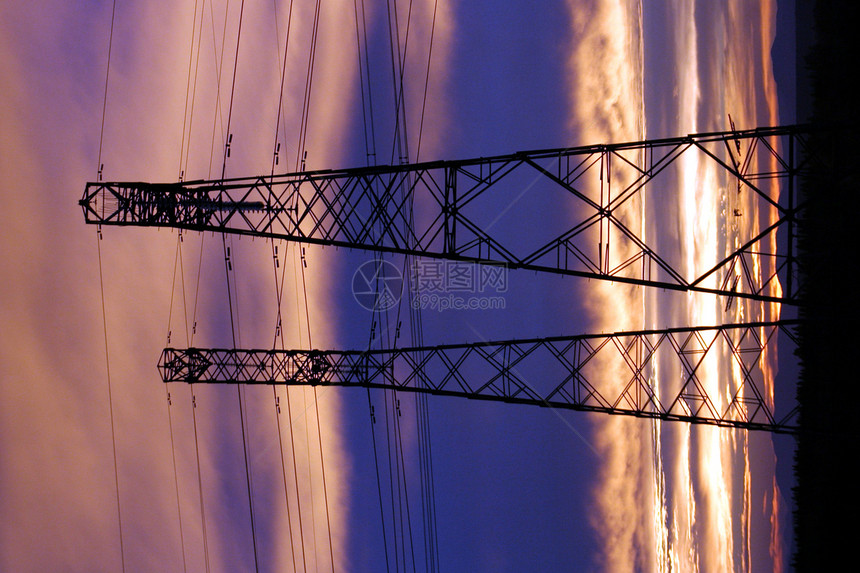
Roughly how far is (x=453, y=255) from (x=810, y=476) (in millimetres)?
37868

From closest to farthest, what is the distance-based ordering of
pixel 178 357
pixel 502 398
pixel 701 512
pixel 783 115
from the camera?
pixel 502 398, pixel 178 357, pixel 701 512, pixel 783 115

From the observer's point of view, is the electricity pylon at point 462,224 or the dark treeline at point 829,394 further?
the dark treeline at point 829,394

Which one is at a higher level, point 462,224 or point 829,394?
point 462,224

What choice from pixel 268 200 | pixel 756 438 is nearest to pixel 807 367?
pixel 268 200

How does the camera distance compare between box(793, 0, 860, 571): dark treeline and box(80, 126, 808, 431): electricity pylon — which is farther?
box(793, 0, 860, 571): dark treeline

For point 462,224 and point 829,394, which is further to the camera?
point 829,394

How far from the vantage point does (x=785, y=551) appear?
179 ft

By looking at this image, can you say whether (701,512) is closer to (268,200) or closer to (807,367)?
(807,367)

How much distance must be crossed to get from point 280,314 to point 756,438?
77639 mm

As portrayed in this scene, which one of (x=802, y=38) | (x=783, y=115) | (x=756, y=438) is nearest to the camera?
(x=802, y=38)

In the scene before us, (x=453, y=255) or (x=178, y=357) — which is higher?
(x=453, y=255)

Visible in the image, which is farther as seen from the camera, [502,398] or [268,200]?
[502,398]

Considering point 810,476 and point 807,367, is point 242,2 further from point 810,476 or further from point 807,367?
point 810,476

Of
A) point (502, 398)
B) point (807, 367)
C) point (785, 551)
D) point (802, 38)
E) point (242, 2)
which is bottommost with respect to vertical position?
point (785, 551)
